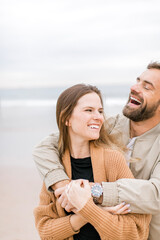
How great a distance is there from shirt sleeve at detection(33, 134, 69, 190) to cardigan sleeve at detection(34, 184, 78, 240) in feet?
0.31

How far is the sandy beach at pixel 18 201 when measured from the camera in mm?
3068

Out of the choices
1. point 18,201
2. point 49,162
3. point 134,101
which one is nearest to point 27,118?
point 18,201

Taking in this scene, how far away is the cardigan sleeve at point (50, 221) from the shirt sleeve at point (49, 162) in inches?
3.7

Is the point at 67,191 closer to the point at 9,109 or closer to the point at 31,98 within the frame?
the point at 9,109

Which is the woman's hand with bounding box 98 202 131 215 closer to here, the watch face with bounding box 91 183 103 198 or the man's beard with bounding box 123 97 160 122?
the watch face with bounding box 91 183 103 198

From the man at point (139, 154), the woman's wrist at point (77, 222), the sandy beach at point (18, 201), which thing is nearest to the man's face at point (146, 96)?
the man at point (139, 154)

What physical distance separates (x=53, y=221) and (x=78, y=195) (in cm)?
23

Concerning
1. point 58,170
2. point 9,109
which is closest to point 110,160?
point 58,170

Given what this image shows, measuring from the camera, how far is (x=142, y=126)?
197cm

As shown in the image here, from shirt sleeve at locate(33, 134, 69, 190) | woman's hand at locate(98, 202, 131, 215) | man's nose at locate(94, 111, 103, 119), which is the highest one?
man's nose at locate(94, 111, 103, 119)

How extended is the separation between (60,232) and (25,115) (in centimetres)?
824

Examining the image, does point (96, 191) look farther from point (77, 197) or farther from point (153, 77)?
point (153, 77)

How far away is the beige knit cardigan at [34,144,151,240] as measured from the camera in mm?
1400

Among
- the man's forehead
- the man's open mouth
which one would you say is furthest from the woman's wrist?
the man's forehead
